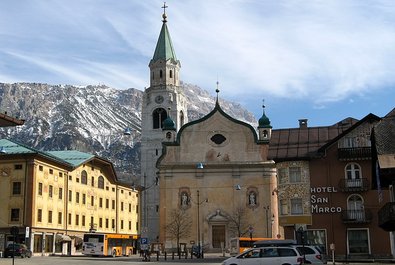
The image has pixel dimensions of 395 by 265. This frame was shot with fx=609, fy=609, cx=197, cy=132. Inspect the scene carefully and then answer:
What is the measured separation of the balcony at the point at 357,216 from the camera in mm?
50562

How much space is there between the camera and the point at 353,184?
5153cm

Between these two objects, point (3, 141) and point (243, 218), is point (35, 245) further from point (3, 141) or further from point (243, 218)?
point (243, 218)

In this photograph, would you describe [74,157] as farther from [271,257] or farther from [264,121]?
[271,257]

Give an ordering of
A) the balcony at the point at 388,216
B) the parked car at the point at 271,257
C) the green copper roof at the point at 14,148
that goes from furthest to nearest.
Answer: the green copper roof at the point at 14,148 < the parked car at the point at 271,257 < the balcony at the point at 388,216

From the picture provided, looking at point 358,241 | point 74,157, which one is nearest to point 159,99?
point 74,157

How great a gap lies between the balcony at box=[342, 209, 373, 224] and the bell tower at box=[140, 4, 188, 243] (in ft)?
209

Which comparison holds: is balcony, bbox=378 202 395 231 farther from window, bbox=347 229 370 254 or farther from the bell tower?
the bell tower

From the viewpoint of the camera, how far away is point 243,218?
75.8m

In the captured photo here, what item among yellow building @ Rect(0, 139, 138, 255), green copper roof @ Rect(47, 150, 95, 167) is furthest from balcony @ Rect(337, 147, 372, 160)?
green copper roof @ Rect(47, 150, 95, 167)

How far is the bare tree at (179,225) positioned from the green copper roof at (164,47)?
158 feet

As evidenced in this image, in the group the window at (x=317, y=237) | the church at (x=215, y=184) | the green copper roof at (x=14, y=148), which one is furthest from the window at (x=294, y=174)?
the green copper roof at (x=14, y=148)

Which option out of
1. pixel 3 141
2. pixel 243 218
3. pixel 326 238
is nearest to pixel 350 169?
pixel 326 238

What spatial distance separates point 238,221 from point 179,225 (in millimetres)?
7336

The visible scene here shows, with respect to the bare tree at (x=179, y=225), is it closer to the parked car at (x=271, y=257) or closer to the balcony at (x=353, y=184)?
the balcony at (x=353, y=184)
